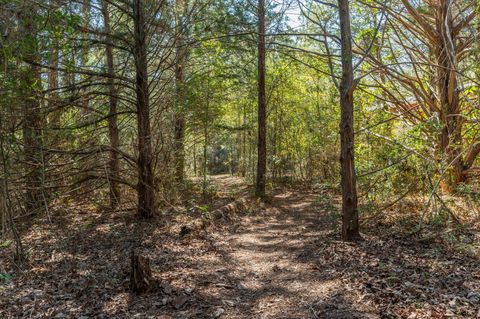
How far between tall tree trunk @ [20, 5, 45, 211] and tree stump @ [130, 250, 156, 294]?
144 centimetres

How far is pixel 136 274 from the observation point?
4.08 m

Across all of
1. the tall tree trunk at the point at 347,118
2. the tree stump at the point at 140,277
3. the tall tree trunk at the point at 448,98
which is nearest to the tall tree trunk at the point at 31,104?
the tree stump at the point at 140,277

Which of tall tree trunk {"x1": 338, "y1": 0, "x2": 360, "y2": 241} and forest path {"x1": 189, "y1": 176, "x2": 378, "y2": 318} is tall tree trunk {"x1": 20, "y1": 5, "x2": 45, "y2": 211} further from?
tall tree trunk {"x1": 338, "y1": 0, "x2": 360, "y2": 241}

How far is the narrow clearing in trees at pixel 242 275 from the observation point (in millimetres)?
3510

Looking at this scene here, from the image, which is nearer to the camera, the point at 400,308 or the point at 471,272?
the point at 400,308

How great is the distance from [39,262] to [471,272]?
594cm

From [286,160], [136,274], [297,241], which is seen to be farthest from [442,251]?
[286,160]

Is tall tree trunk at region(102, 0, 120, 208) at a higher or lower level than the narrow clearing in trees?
higher

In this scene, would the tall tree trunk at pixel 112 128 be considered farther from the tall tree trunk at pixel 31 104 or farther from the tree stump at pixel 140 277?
the tree stump at pixel 140 277

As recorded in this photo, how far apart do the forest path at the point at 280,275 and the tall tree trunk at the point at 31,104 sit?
9.03 feet

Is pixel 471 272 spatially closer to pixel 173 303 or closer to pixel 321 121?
pixel 173 303

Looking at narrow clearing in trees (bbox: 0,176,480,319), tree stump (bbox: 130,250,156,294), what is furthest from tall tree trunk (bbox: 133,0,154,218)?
tree stump (bbox: 130,250,156,294)

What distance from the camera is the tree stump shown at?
4.05 m

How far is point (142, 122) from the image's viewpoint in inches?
287
